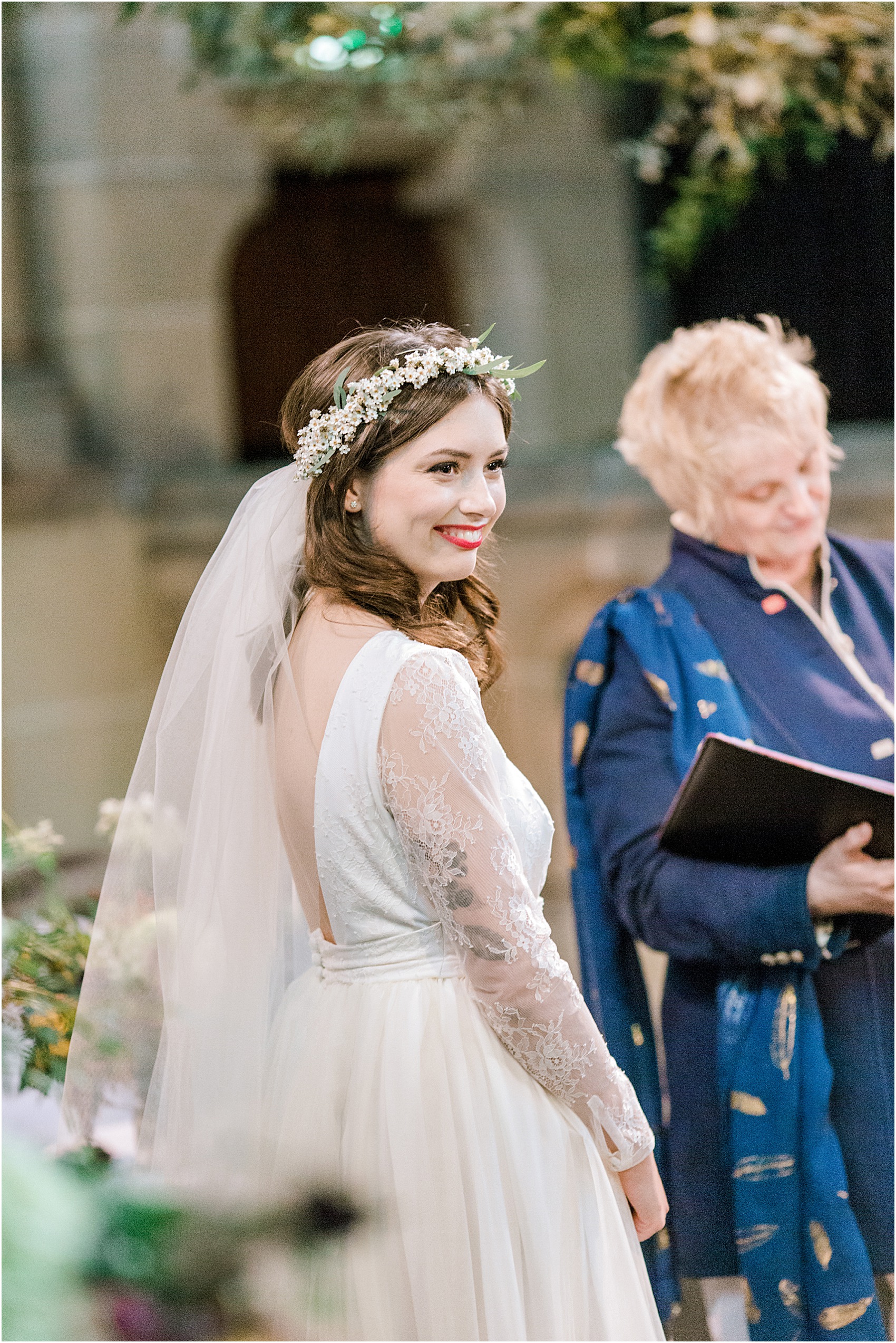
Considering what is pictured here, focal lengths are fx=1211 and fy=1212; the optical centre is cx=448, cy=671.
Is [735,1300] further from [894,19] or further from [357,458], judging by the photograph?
[894,19]

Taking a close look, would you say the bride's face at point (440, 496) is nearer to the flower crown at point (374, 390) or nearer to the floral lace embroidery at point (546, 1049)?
the flower crown at point (374, 390)

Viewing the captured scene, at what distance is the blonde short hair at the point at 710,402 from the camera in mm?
1952

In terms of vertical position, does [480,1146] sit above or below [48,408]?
below

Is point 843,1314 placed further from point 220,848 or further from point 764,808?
point 220,848

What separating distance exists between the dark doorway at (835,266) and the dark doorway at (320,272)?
92 centimetres

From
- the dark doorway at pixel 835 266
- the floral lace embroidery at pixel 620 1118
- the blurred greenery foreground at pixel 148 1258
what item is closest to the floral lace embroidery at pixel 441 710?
the floral lace embroidery at pixel 620 1118

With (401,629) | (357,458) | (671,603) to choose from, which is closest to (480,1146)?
(401,629)

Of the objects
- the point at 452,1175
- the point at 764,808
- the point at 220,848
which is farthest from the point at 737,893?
the point at 220,848

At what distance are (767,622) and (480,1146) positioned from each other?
1.02 m

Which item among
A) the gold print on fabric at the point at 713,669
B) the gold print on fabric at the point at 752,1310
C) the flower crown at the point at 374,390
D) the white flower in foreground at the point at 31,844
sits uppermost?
the flower crown at the point at 374,390

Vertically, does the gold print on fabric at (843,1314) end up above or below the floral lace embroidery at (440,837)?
below

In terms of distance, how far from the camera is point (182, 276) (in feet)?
11.3

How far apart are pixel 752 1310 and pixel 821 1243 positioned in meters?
0.16

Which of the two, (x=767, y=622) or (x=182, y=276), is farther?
(x=182, y=276)
